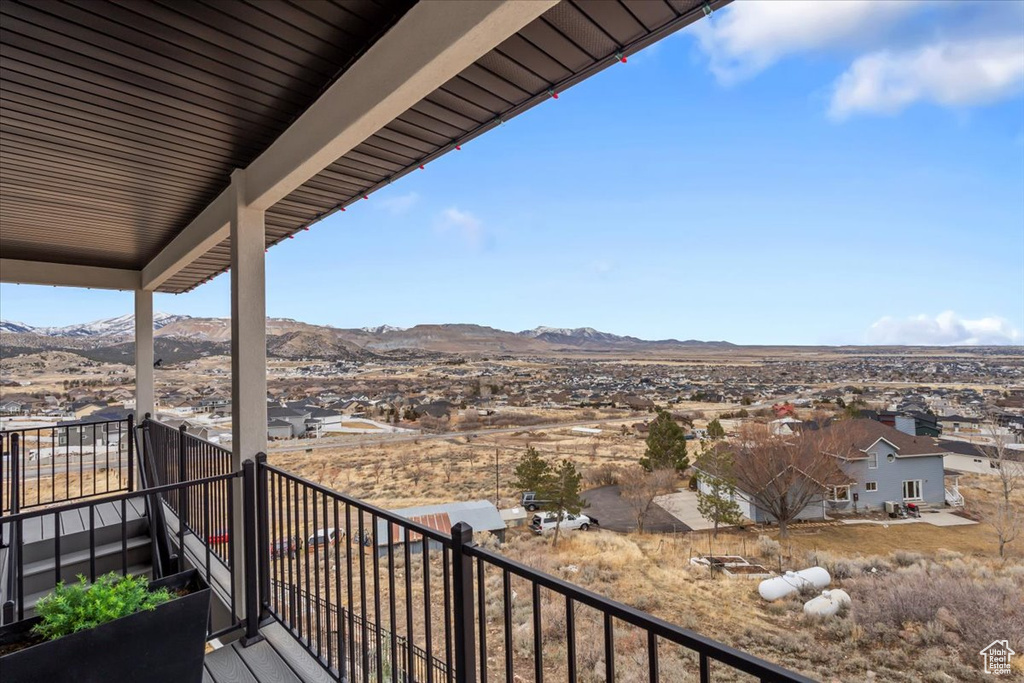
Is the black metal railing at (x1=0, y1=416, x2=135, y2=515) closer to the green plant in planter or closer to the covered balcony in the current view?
the covered balcony

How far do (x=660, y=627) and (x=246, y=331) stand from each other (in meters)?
2.90

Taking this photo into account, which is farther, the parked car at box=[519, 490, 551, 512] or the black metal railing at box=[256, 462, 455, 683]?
the parked car at box=[519, 490, 551, 512]

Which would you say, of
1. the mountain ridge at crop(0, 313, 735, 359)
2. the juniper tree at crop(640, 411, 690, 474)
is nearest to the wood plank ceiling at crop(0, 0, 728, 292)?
the mountain ridge at crop(0, 313, 735, 359)

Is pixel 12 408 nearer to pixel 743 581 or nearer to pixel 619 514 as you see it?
pixel 619 514

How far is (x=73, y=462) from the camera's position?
15.0 ft

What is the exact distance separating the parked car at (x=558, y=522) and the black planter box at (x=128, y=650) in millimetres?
9987

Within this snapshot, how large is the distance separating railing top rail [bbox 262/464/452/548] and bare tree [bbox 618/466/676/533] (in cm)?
1081

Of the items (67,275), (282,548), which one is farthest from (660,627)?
(67,275)

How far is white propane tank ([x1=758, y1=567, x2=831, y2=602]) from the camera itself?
28.0 feet

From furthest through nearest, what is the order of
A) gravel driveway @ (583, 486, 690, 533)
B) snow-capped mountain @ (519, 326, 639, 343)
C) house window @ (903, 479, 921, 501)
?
snow-capped mountain @ (519, 326, 639, 343), gravel driveway @ (583, 486, 690, 533), house window @ (903, 479, 921, 501)

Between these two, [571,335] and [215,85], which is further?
[571,335]

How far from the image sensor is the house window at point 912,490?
9859 millimetres

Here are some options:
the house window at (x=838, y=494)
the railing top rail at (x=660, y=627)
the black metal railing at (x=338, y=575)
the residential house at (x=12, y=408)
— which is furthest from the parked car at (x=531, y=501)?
the railing top rail at (x=660, y=627)

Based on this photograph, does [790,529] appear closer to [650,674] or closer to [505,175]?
[650,674]
